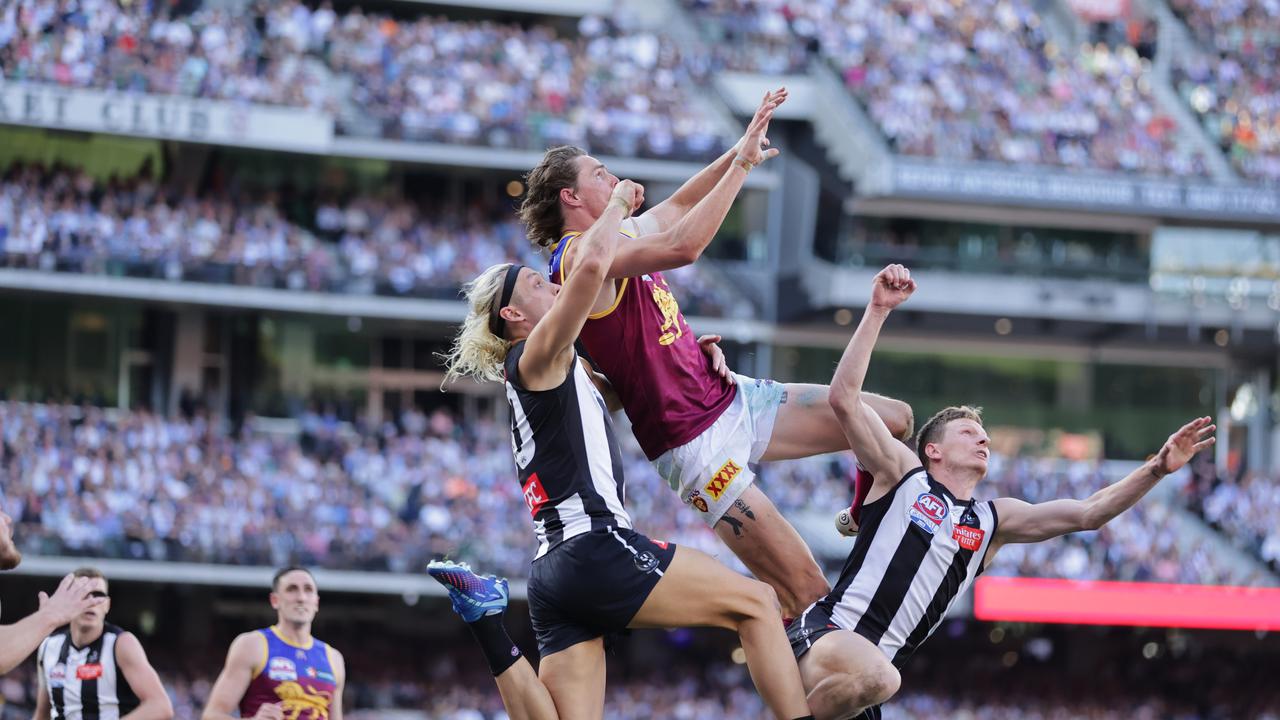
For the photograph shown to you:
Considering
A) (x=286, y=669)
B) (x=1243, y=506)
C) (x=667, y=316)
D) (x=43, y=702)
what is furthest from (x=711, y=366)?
(x=1243, y=506)

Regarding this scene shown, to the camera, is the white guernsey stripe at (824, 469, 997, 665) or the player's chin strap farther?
the white guernsey stripe at (824, 469, 997, 665)

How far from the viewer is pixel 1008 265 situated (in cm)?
3516

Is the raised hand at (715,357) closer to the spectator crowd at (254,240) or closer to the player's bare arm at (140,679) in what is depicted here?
the player's bare arm at (140,679)

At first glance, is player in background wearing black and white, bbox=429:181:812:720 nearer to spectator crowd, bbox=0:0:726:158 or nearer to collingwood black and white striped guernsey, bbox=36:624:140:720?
collingwood black and white striped guernsey, bbox=36:624:140:720

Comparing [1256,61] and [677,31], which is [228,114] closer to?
[677,31]

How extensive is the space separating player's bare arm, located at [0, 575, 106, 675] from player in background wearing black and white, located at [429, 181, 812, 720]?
5.80 ft

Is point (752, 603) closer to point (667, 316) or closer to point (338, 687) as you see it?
point (667, 316)

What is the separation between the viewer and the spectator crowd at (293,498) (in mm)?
27000

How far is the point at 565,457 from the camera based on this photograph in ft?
25.9

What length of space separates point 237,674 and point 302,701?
454 millimetres

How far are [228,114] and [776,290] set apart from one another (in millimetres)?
11102

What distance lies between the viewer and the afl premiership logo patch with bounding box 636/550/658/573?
25.8ft

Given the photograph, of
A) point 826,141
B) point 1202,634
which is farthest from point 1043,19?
point 1202,634

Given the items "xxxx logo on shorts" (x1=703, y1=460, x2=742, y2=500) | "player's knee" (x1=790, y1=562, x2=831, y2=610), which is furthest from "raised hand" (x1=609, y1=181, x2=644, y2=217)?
"player's knee" (x1=790, y1=562, x2=831, y2=610)
